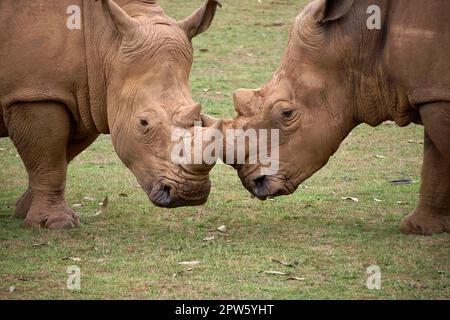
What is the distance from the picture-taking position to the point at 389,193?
36.4ft

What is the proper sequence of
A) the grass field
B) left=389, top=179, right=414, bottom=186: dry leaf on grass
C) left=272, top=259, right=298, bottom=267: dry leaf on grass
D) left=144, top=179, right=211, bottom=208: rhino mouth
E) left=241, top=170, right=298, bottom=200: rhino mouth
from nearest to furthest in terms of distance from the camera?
the grass field < left=272, top=259, right=298, bottom=267: dry leaf on grass < left=144, top=179, right=211, bottom=208: rhino mouth < left=241, top=170, right=298, bottom=200: rhino mouth < left=389, top=179, right=414, bottom=186: dry leaf on grass

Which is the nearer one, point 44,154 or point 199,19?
point 199,19

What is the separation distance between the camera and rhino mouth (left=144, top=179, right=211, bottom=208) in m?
8.73

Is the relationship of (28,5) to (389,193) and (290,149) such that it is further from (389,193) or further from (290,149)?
(389,193)

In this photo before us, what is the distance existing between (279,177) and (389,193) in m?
2.18

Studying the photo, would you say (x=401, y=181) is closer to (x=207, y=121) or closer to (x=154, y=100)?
(x=207, y=121)

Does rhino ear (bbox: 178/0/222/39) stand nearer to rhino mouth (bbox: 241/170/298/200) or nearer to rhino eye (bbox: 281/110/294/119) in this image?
rhino eye (bbox: 281/110/294/119)

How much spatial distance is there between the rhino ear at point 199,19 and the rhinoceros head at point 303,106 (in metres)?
0.65

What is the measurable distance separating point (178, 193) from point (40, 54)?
5.49 feet

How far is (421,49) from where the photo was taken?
28.2 ft

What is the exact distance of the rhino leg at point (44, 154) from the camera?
943 centimetres

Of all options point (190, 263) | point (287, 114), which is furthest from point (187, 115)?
point (190, 263)

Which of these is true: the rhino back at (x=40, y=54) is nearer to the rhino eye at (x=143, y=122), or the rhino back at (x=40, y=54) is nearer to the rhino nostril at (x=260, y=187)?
the rhino eye at (x=143, y=122)

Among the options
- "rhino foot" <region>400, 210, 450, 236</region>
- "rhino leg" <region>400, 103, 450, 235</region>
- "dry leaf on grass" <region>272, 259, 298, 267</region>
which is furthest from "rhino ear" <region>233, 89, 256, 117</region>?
"rhino foot" <region>400, 210, 450, 236</region>
